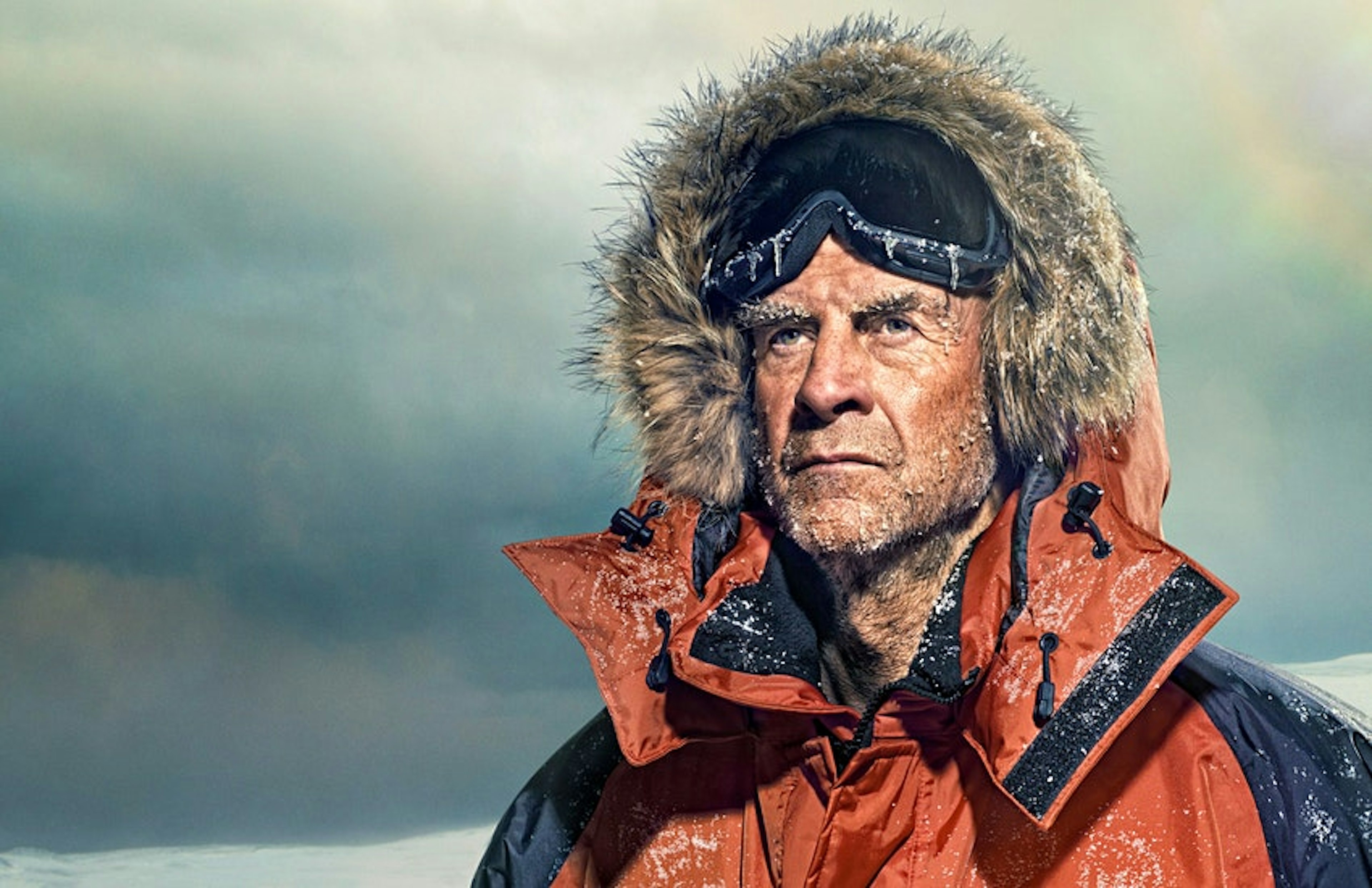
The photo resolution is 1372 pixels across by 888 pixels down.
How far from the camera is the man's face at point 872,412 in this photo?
9.86ft

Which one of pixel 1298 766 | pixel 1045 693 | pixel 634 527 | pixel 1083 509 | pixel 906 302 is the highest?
pixel 906 302

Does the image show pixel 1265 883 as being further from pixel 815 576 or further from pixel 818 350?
pixel 818 350

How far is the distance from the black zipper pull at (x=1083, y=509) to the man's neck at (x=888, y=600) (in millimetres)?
369

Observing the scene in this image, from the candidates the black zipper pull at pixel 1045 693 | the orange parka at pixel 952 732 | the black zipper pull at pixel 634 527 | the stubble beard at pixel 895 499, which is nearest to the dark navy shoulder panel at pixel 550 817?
the orange parka at pixel 952 732

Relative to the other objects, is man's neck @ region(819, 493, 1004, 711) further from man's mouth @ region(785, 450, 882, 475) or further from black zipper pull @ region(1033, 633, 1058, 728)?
black zipper pull @ region(1033, 633, 1058, 728)

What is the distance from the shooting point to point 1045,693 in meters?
2.57

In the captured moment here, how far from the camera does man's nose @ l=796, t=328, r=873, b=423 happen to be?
298cm

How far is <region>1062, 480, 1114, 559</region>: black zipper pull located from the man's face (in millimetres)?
315

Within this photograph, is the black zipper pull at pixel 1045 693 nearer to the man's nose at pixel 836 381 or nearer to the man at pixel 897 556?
the man at pixel 897 556

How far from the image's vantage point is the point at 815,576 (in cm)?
328

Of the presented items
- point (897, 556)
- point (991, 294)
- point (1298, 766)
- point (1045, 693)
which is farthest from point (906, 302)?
point (1298, 766)

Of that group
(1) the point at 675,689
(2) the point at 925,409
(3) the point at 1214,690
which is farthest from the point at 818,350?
(3) the point at 1214,690

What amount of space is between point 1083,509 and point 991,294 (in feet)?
2.00

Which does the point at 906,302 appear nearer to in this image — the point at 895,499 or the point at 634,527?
the point at 895,499
